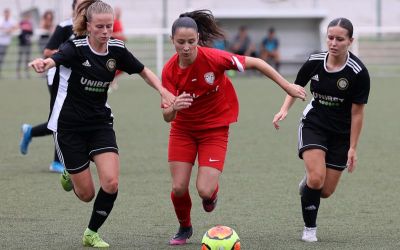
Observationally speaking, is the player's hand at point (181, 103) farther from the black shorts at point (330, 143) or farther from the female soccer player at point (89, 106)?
the black shorts at point (330, 143)

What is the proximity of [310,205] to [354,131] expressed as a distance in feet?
2.03

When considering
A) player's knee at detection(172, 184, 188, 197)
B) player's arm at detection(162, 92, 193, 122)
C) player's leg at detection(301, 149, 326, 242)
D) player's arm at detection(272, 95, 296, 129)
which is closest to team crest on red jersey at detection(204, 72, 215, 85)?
Result: player's arm at detection(162, 92, 193, 122)

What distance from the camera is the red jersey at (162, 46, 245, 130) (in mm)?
6652

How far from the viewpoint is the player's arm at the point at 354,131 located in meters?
6.74

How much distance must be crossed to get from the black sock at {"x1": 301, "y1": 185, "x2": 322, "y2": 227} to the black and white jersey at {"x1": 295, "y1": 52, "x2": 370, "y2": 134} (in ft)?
1.57

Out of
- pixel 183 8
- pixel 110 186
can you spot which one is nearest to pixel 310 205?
pixel 110 186

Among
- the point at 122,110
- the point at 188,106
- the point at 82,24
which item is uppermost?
the point at 82,24

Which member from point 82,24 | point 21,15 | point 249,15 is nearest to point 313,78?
point 82,24

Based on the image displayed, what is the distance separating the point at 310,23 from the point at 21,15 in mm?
9252

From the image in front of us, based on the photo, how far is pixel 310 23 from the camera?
26578 millimetres

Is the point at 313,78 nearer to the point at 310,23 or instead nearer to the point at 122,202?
the point at 122,202

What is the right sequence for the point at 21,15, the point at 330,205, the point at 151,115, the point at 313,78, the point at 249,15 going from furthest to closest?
the point at 21,15, the point at 249,15, the point at 151,115, the point at 330,205, the point at 313,78

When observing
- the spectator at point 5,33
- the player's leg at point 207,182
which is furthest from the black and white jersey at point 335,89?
the spectator at point 5,33

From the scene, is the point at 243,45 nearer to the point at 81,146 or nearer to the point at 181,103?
the point at 81,146
